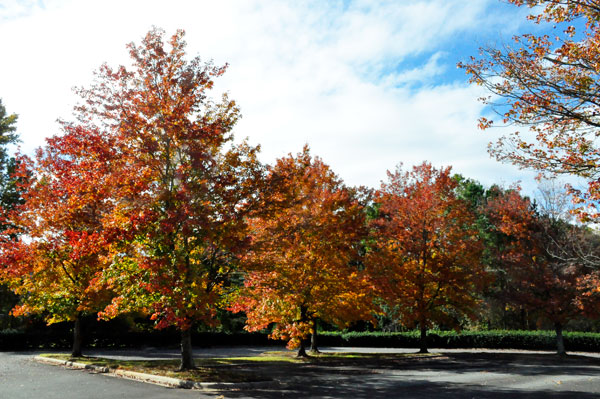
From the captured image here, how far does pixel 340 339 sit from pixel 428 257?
16874 millimetres

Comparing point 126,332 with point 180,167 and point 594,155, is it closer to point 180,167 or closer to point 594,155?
point 180,167

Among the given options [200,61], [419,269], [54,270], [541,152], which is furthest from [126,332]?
[541,152]

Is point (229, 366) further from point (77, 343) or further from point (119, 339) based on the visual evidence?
point (119, 339)

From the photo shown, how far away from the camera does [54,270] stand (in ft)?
64.2

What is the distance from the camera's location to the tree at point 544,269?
2358cm

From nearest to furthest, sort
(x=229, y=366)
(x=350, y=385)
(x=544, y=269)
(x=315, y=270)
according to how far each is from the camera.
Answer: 1. (x=350, y=385)
2. (x=229, y=366)
3. (x=315, y=270)
4. (x=544, y=269)

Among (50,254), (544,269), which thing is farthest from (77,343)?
(544,269)

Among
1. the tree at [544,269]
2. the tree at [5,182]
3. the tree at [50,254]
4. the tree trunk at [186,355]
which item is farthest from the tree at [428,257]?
the tree at [5,182]

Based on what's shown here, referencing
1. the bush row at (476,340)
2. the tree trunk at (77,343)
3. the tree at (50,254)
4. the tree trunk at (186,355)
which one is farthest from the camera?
the bush row at (476,340)

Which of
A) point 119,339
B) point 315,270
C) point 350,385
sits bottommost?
point 119,339

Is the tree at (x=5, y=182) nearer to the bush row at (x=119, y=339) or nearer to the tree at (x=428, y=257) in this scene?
the bush row at (x=119, y=339)

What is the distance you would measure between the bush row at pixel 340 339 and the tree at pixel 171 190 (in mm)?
19807

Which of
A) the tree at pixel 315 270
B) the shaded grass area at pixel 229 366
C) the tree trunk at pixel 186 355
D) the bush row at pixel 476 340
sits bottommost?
the bush row at pixel 476 340

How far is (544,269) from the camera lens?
2442 centimetres
